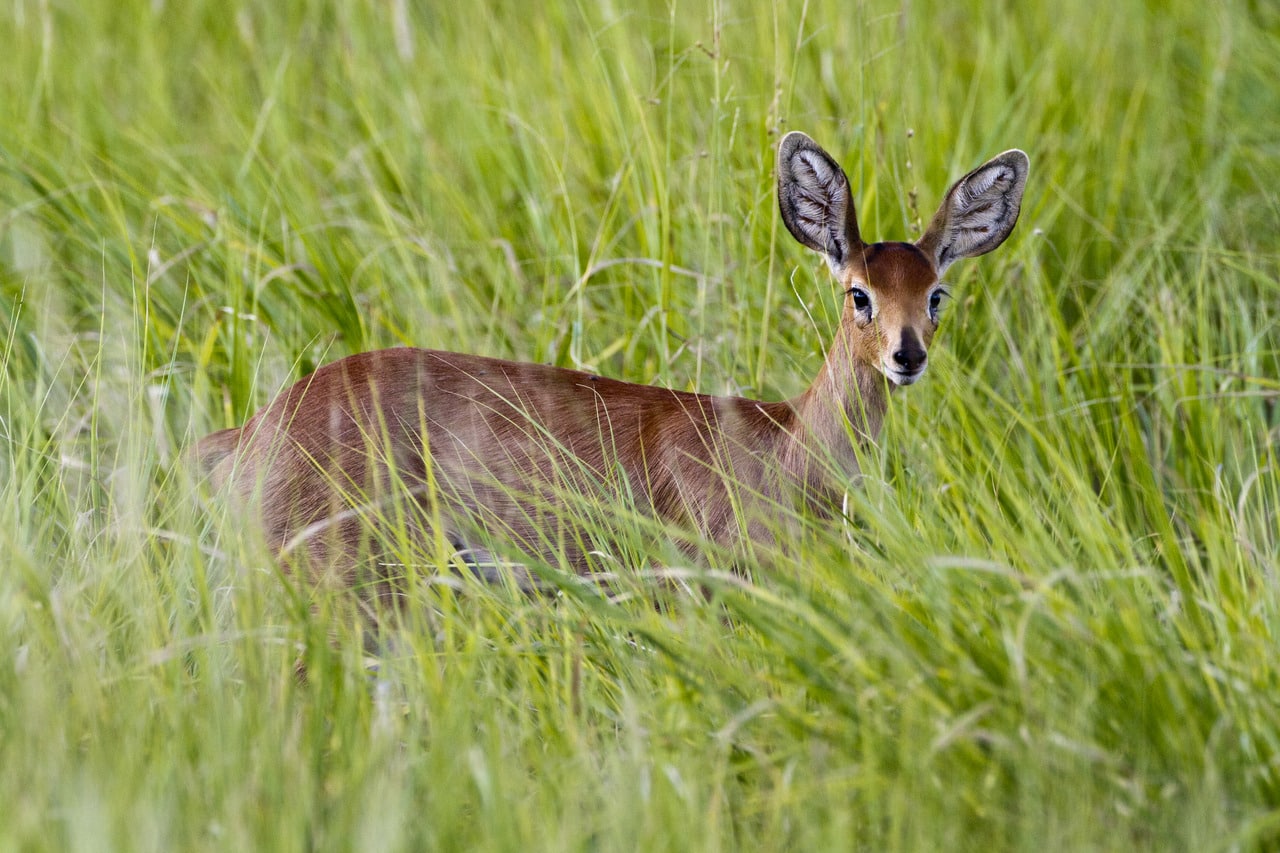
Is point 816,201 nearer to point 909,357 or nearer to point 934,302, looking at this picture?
point 934,302

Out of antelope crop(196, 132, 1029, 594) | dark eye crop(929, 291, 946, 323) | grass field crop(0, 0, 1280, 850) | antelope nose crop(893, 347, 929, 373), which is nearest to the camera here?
grass field crop(0, 0, 1280, 850)

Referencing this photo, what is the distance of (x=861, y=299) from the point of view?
11.0 ft

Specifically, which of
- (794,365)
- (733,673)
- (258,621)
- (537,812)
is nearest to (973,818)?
(733,673)

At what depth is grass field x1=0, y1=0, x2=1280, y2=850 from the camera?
7.27ft

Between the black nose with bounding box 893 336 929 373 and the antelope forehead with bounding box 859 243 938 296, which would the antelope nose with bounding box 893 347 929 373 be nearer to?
the black nose with bounding box 893 336 929 373

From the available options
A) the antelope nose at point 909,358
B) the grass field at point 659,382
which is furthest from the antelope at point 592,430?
the grass field at point 659,382

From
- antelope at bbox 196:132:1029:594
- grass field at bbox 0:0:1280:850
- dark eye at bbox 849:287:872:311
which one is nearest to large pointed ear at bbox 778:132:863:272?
antelope at bbox 196:132:1029:594

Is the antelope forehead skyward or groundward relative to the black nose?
skyward

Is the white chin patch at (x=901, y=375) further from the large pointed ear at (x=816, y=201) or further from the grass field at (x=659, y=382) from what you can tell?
the large pointed ear at (x=816, y=201)

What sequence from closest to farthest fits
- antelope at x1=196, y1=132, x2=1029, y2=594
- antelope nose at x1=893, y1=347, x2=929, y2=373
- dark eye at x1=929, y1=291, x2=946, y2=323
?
antelope nose at x1=893, y1=347, x2=929, y2=373 < antelope at x1=196, y1=132, x2=1029, y2=594 < dark eye at x1=929, y1=291, x2=946, y2=323

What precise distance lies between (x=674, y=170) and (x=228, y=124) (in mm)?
1842

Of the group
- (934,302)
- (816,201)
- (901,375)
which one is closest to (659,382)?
(816,201)

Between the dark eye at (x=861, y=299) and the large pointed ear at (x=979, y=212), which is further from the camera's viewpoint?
the large pointed ear at (x=979, y=212)

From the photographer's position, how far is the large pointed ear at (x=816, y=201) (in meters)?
3.33
